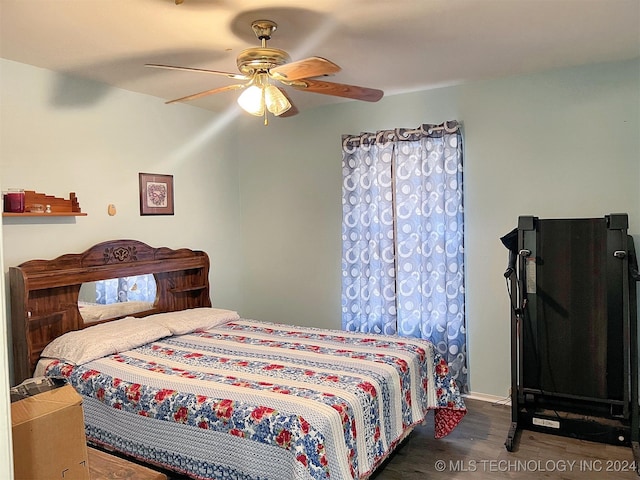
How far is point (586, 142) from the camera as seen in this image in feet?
11.1

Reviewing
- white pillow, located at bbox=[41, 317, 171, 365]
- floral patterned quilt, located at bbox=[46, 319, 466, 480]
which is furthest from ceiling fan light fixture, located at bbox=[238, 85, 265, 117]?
white pillow, located at bbox=[41, 317, 171, 365]

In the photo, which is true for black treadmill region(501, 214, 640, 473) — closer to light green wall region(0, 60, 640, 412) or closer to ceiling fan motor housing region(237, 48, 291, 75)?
light green wall region(0, 60, 640, 412)

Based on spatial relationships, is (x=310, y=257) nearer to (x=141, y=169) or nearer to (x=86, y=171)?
(x=141, y=169)

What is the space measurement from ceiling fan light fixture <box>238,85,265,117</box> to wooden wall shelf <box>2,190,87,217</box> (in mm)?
1585

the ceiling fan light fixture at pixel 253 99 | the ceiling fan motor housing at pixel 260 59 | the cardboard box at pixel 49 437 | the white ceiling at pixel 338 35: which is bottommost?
the cardboard box at pixel 49 437

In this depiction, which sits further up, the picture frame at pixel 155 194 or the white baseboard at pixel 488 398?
the picture frame at pixel 155 194

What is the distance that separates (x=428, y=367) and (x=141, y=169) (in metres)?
2.76

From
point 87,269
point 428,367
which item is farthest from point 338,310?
point 87,269

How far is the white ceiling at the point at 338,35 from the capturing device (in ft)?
7.61

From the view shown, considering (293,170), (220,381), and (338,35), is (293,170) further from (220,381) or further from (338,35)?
(220,381)

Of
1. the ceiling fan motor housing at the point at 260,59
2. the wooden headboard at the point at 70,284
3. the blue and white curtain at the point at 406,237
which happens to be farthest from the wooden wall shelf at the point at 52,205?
the blue and white curtain at the point at 406,237

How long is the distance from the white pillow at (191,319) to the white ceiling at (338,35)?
1806 millimetres

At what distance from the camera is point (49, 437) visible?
109 cm

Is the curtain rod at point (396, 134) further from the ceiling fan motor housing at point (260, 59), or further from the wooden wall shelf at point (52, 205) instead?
the wooden wall shelf at point (52, 205)
